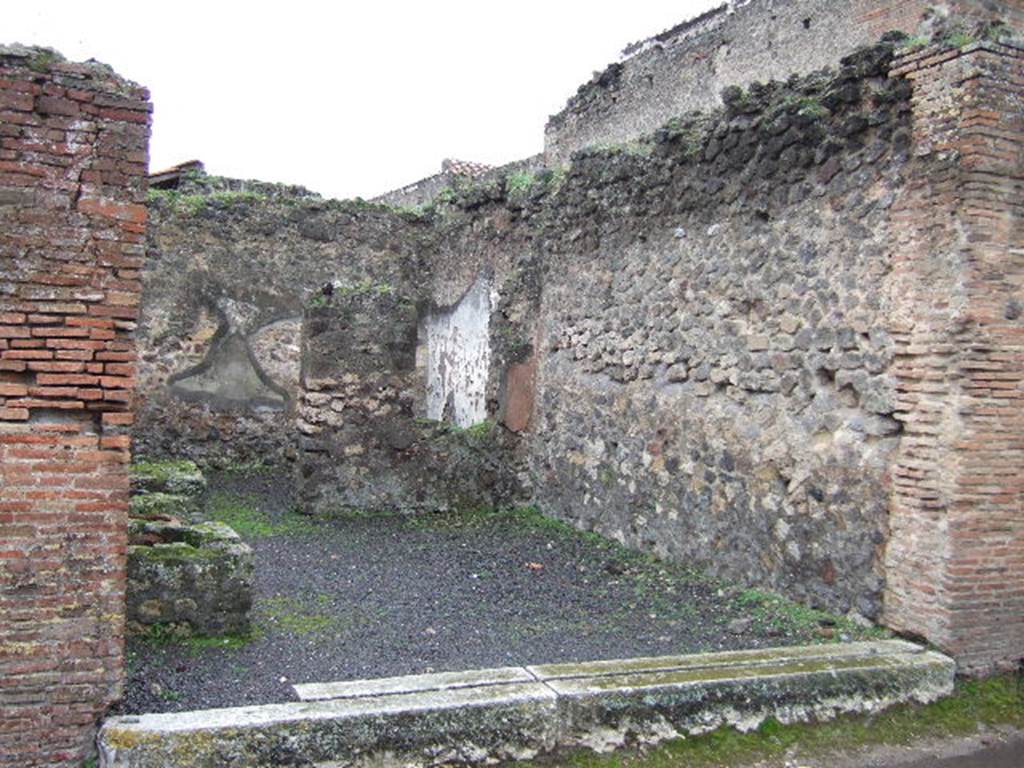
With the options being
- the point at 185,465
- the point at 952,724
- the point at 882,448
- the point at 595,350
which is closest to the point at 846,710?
the point at 952,724

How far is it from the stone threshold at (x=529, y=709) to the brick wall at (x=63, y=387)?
0.32m

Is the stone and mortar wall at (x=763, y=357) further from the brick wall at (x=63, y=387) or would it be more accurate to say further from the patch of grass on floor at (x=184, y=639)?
the brick wall at (x=63, y=387)

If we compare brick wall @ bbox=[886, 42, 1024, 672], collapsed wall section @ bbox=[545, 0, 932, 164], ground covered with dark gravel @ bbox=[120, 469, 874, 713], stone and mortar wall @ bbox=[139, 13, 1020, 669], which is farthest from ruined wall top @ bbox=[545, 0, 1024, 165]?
brick wall @ bbox=[886, 42, 1024, 672]

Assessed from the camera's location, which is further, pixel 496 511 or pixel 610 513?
pixel 496 511

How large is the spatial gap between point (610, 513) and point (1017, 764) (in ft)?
13.9

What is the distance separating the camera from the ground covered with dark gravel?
470 cm

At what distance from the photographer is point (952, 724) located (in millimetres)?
4543

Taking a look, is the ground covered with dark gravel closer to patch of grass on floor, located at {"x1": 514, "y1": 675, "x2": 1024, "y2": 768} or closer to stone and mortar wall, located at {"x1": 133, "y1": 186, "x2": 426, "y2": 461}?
patch of grass on floor, located at {"x1": 514, "y1": 675, "x2": 1024, "y2": 768}

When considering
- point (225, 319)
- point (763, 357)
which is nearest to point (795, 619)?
point (763, 357)

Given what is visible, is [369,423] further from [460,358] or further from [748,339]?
[748,339]

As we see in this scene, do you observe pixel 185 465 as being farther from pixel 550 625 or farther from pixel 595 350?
pixel 550 625

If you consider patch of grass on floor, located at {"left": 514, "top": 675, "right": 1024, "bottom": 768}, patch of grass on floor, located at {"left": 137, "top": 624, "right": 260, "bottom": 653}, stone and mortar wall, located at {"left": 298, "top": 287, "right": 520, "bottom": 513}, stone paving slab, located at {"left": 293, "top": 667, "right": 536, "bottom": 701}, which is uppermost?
stone and mortar wall, located at {"left": 298, "top": 287, "right": 520, "bottom": 513}

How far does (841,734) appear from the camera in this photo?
14.3 feet

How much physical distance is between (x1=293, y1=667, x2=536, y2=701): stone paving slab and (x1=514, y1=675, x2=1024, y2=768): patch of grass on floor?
0.44 m
